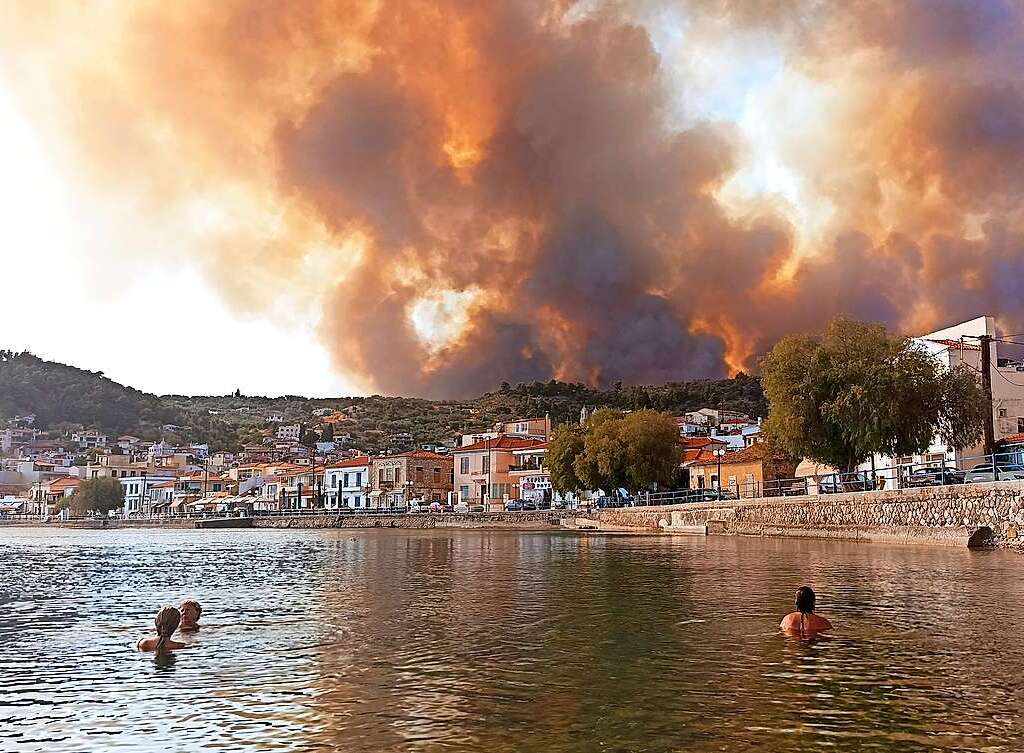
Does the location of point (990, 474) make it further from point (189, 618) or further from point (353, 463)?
point (353, 463)

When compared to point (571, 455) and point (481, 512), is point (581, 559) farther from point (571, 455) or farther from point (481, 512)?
point (481, 512)

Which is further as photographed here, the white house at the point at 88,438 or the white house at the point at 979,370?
the white house at the point at 88,438

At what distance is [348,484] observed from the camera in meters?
111

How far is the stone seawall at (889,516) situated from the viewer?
27.6m

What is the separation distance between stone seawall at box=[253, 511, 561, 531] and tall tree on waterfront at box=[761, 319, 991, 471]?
2907 centimetres

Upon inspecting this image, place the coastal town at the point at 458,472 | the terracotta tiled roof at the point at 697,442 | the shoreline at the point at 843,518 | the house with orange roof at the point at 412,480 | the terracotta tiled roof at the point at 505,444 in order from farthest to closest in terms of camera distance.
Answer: the house with orange roof at the point at 412,480
the terracotta tiled roof at the point at 505,444
the terracotta tiled roof at the point at 697,442
the coastal town at the point at 458,472
the shoreline at the point at 843,518

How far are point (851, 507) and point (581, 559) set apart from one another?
12196 millimetres

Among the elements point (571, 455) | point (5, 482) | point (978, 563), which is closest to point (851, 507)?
point (978, 563)

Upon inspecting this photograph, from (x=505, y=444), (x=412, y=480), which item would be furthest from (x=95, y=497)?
(x=505, y=444)

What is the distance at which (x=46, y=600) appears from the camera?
19.2 metres

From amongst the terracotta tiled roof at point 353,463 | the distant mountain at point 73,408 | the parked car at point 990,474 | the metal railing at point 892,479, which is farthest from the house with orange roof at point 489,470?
the distant mountain at point 73,408

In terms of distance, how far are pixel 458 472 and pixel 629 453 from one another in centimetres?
3913

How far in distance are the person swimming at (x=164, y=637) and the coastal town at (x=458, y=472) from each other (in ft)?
88.2

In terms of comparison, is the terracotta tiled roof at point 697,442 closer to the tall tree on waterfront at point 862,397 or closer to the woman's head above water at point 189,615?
the tall tree on waterfront at point 862,397
